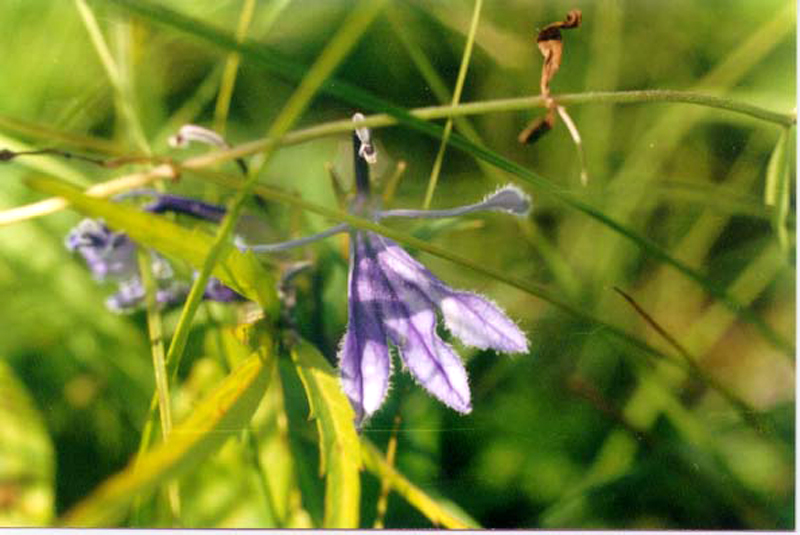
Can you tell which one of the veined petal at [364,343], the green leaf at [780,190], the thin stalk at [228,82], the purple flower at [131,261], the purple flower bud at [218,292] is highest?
the thin stalk at [228,82]

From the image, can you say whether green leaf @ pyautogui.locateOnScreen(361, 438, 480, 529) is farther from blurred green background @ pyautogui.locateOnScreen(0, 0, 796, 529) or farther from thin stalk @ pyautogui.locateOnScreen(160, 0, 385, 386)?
thin stalk @ pyautogui.locateOnScreen(160, 0, 385, 386)

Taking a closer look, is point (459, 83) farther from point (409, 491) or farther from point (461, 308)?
point (409, 491)

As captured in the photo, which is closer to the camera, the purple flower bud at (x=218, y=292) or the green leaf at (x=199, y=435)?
the green leaf at (x=199, y=435)

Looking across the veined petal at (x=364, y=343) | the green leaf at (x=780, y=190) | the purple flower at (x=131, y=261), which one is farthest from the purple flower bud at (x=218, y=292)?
the green leaf at (x=780, y=190)

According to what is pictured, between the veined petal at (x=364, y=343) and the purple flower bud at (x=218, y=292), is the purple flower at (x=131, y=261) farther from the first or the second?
the veined petal at (x=364, y=343)

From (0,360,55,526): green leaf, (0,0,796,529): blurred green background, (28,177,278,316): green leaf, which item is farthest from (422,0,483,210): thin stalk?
(0,360,55,526): green leaf
